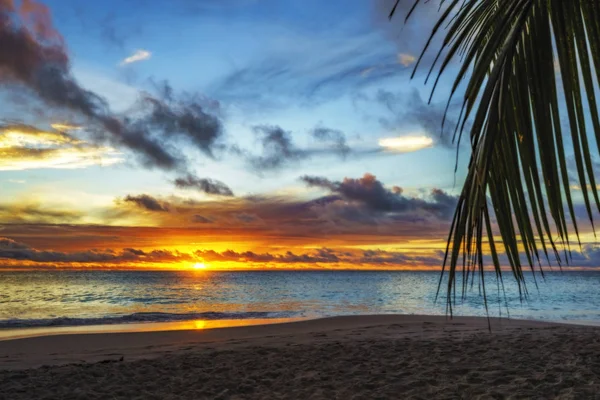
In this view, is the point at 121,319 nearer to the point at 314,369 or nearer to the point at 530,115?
the point at 314,369

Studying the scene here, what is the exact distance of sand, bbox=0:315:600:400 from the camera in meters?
6.00

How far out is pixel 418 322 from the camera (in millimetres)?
14945

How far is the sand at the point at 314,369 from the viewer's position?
6.00m

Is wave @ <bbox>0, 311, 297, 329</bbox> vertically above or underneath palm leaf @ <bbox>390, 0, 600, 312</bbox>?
underneath

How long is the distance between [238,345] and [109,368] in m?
3.34

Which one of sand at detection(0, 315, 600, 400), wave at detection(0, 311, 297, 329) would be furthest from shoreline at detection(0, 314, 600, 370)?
wave at detection(0, 311, 297, 329)

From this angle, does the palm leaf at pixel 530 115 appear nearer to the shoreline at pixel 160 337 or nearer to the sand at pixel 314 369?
the sand at pixel 314 369

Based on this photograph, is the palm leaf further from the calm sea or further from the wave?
the wave

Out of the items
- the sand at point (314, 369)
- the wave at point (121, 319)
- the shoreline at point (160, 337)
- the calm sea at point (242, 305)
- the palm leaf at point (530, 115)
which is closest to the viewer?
the palm leaf at point (530, 115)

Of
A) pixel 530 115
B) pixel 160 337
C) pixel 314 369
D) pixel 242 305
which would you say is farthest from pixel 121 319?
pixel 530 115

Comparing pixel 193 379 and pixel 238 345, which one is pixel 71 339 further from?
pixel 193 379

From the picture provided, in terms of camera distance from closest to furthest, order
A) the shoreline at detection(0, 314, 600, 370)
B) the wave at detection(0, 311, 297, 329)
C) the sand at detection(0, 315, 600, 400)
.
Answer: the sand at detection(0, 315, 600, 400)
the shoreline at detection(0, 314, 600, 370)
the wave at detection(0, 311, 297, 329)

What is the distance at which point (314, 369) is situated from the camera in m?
7.33

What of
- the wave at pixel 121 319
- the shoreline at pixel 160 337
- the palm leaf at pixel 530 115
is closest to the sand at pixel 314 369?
the shoreline at pixel 160 337
